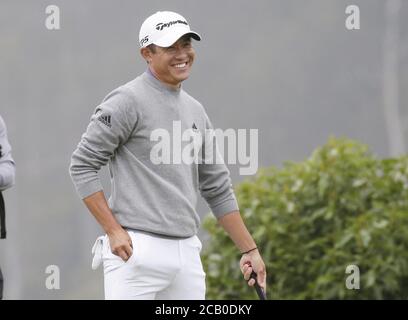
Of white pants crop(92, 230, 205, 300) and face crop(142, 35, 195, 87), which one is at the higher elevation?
face crop(142, 35, 195, 87)

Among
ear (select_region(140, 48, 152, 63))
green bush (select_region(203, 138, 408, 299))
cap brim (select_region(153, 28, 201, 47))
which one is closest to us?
cap brim (select_region(153, 28, 201, 47))

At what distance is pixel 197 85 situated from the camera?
9.26m

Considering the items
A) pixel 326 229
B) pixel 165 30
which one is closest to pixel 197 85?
pixel 326 229

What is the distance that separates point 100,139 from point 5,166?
0.86 metres

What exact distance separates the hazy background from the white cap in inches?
191

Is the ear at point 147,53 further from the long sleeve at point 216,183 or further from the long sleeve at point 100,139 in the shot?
the long sleeve at point 216,183

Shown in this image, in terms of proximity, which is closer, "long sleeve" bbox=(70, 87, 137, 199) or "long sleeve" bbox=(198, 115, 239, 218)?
"long sleeve" bbox=(70, 87, 137, 199)

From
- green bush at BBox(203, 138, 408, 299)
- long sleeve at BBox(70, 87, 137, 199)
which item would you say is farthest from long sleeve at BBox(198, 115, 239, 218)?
green bush at BBox(203, 138, 408, 299)

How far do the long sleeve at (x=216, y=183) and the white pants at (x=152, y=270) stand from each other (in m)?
0.36

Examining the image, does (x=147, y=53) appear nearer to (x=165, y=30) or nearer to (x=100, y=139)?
(x=165, y=30)

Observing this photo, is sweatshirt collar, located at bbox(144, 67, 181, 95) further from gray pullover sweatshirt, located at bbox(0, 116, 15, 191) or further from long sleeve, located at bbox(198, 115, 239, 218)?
gray pullover sweatshirt, located at bbox(0, 116, 15, 191)

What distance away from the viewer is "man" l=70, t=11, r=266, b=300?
3602 mm

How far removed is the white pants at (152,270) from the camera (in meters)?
3.61
